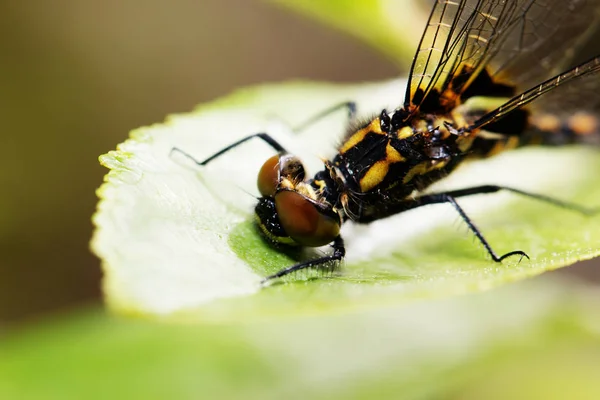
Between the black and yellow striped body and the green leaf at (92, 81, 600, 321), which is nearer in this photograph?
the green leaf at (92, 81, 600, 321)

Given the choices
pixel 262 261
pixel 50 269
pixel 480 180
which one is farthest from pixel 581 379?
pixel 50 269

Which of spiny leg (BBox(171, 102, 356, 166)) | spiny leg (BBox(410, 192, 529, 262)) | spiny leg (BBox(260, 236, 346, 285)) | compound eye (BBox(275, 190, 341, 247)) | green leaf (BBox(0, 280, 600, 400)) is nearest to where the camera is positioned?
spiny leg (BBox(260, 236, 346, 285))

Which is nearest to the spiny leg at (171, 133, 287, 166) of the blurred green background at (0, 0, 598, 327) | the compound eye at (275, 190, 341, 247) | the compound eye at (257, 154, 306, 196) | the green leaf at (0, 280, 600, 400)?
the compound eye at (257, 154, 306, 196)

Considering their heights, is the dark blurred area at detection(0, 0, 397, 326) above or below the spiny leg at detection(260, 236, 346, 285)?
above

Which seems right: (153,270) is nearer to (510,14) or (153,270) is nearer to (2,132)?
(510,14)

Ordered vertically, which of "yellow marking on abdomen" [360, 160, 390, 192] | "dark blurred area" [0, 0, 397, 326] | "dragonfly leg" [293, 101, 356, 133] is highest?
"dark blurred area" [0, 0, 397, 326]

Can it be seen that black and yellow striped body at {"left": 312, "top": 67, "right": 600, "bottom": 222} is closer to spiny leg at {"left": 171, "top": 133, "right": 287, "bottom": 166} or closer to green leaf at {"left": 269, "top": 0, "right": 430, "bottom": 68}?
spiny leg at {"left": 171, "top": 133, "right": 287, "bottom": 166}
